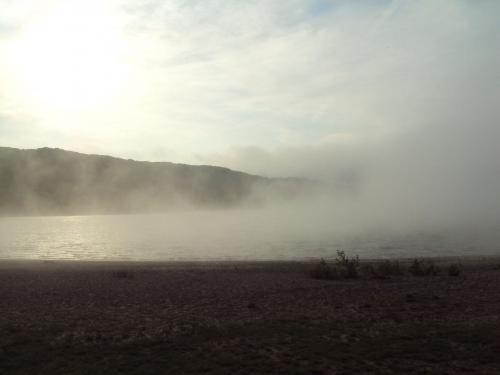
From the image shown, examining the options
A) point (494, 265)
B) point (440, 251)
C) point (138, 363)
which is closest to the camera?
point (138, 363)

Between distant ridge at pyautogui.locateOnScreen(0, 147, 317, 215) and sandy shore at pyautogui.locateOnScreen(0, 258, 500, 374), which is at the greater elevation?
distant ridge at pyautogui.locateOnScreen(0, 147, 317, 215)

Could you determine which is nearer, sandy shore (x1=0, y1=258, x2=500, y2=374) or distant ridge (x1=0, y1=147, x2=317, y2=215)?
sandy shore (x1=0, y1=258, x2=500, y2=374)

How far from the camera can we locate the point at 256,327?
10680 mm

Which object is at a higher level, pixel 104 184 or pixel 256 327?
pixel 104 184

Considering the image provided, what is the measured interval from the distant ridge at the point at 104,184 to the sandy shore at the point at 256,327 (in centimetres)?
12123

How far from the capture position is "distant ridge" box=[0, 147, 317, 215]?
424ft

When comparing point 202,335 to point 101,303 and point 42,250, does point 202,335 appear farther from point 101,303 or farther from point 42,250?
point 42,250

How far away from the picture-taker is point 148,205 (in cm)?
15012

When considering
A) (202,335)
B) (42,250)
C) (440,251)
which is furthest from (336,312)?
(42,250)

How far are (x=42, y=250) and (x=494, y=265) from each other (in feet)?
117

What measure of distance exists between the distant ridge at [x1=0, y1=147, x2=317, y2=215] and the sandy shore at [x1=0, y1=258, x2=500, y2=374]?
121 m

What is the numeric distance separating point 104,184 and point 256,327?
5575 inches

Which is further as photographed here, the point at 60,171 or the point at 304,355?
the point at 60,171

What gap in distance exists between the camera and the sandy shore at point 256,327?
8.20 metres
